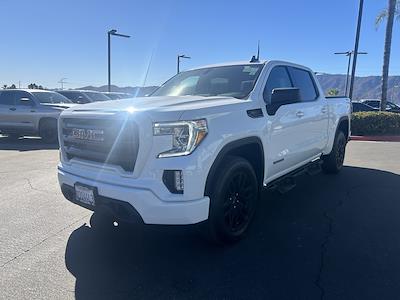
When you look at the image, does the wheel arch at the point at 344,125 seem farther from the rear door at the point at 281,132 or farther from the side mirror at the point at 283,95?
the side mirror at the point at 283,95

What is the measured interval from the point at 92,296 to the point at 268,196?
10.8 feet

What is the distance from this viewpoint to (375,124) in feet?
47.2

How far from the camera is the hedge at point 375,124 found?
14.3 metres

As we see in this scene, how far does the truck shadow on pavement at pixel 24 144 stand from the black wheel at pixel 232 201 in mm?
8422

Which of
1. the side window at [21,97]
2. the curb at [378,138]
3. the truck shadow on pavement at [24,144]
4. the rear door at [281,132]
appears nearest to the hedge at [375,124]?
the curb at [378,138]

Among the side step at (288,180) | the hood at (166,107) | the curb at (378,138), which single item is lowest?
the curb at (378,138)

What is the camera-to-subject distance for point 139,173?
3.24 meters

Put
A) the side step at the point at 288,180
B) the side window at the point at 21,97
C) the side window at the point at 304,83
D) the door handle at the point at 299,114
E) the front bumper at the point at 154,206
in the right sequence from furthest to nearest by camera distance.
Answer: the side window at the point at 21,97 → the side window at the point at 304,83 → the door handle at the point at 299,114 → the side step at the point at 288,180 → the front bumper at the point at 154,206

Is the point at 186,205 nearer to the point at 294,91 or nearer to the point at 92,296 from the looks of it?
the point at 92,296

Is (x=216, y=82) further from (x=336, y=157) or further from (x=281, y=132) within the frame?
(x=336, y=157)

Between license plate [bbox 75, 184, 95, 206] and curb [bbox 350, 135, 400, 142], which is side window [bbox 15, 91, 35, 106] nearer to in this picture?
license plate [bbox 75, 184, 95, 206]

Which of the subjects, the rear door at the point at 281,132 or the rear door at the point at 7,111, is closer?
the rear door at the point at 281,132

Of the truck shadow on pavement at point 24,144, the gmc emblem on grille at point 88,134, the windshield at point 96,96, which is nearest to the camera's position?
the gmc emblem on grille at point 88,134

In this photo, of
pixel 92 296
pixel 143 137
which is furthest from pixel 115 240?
pixel 143 137
